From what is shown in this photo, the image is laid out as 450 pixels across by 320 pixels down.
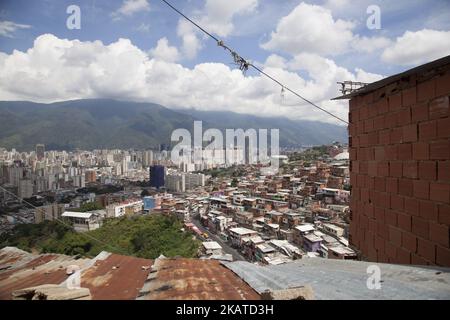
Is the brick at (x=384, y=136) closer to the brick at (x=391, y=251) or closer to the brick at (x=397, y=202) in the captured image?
the brick at (x=397, y=202)

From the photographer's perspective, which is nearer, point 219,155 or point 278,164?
point 278,164

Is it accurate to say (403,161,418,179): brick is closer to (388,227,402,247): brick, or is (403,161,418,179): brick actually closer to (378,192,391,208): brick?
(378,192,391,208): brick

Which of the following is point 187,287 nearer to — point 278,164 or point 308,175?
point 308,175

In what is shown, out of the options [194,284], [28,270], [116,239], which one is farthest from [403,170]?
[116,239]

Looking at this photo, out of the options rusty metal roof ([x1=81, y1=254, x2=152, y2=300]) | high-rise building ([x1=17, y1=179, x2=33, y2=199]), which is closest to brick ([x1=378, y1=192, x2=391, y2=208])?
rusty metal roof ([x1=81, y1=254, x2=152, y2=300])

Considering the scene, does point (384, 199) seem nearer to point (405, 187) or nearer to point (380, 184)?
point (380, 184)

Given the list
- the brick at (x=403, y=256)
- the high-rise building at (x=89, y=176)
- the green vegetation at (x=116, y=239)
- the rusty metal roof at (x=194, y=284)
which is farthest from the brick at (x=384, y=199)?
the high-rise building at (x=89, y=176)
